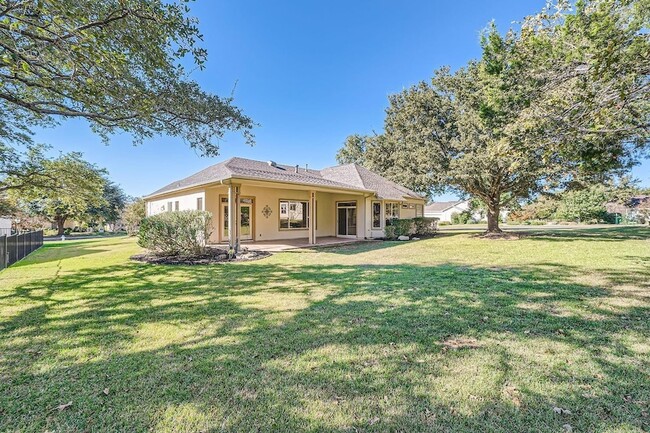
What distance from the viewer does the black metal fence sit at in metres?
9.68

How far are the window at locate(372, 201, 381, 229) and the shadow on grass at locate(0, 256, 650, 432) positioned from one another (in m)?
12.0

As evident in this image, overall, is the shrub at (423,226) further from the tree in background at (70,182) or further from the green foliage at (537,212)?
the green foliage at (537,212)

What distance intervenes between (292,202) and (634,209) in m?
49.6

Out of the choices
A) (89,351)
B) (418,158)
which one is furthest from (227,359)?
(418,158)

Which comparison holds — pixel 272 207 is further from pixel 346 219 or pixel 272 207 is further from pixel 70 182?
pixel 70 182

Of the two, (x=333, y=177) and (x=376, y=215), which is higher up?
(x=333, y=177)

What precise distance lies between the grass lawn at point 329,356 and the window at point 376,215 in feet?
37.9

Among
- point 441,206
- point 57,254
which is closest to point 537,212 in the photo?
point 441,206

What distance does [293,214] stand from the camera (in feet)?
57.5

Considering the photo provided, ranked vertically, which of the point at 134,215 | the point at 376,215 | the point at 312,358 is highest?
the point at 134,215

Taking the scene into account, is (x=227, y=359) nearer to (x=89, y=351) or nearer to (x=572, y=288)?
(x=89, y=351)

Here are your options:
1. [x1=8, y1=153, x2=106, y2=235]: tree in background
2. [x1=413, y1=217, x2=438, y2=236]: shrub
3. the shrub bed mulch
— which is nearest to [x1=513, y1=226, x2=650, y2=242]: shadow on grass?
[x1=413, y1=217, x2=438, y2=236]: shrub

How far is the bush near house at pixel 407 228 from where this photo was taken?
17.9 m

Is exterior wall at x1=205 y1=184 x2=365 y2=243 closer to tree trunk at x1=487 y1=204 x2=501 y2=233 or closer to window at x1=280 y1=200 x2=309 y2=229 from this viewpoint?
window at x1=280 y1=200 x2=309 y2=229
